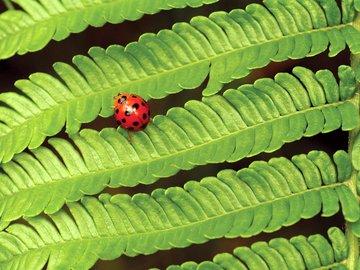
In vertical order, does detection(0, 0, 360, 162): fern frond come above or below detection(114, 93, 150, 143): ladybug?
above

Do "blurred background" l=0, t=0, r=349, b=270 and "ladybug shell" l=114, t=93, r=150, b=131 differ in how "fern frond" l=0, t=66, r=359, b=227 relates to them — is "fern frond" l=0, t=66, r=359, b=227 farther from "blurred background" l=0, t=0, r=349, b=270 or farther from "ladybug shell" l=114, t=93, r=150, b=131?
"blurred background" l=0, t=0, r=349, b=270

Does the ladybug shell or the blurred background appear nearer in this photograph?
the ladybug shell

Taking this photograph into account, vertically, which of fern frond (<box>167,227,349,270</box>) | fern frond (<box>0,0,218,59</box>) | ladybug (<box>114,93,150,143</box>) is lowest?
fern frond (<box>167,227,349,270</box>)

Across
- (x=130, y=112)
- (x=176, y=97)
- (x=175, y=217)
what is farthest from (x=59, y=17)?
(x=176, y=97)

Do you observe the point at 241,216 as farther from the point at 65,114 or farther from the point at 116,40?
the point at 116,40

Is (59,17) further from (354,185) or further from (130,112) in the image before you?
(354,185)

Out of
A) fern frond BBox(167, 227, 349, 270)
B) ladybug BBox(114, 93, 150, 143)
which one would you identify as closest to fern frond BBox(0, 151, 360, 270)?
fern frond BBox(167, 227, 349, 270)

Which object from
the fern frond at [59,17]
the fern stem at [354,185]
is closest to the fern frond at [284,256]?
the fern stem at [354,185]
